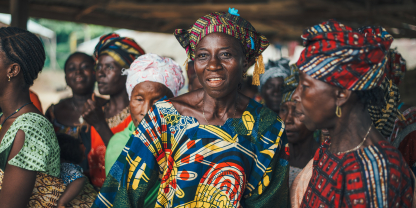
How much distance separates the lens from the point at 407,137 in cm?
294

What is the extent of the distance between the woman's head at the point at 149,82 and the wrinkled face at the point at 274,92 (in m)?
1.95

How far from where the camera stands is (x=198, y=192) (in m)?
2.07

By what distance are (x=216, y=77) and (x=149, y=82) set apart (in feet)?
3.22

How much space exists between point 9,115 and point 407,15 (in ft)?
21.2

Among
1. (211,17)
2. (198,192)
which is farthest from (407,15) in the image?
(198,192)

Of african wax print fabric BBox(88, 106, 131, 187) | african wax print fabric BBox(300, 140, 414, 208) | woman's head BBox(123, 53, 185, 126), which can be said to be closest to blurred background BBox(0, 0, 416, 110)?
african wax print fabric BBox(88, 106, 131, 187)

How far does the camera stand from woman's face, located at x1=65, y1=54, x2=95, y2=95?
4226 mm

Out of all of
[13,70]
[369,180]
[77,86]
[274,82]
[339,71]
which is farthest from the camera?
[274,82]

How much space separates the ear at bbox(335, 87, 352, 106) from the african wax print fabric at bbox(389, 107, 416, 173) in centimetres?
146

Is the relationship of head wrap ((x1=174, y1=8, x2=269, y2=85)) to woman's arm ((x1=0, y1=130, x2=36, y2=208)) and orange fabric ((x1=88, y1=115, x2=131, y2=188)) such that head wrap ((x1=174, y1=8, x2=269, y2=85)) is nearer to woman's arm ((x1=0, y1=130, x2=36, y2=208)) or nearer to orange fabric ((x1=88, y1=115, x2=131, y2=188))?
woman's arm ((x1=0, y1=130, x2=36, y2=208))

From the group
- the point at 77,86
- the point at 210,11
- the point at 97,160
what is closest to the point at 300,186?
the point at 97,160

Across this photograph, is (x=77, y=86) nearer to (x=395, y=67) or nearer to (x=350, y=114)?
(x=350, y=114)

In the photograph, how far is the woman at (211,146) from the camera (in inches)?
81.3

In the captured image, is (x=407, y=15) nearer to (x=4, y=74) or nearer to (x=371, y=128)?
(x=371, y=128)
